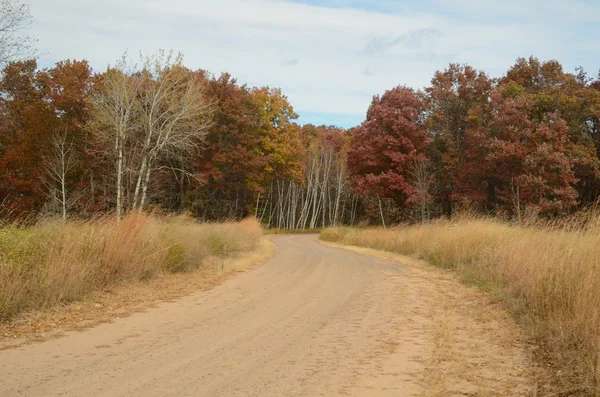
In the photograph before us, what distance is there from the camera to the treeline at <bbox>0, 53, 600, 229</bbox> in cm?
2819

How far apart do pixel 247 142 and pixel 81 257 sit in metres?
32.8

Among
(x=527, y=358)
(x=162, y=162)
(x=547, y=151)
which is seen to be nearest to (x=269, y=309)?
(x=527, y=358)

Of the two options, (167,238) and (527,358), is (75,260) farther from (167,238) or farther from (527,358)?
(527,358)

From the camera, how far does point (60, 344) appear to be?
701cm

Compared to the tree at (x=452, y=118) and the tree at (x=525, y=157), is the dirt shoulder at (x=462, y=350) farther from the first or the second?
the tree at (x=452, y=118)

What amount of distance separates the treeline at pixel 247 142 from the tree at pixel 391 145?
3.8 inches

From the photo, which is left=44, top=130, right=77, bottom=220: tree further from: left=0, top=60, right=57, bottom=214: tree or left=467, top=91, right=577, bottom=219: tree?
left=467, top=91, right=577, bottom=219: tree

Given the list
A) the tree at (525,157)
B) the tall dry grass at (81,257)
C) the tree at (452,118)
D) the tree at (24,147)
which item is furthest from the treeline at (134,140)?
the tree at (525,157)

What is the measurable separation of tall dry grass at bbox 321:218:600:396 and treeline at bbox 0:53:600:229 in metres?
13.9

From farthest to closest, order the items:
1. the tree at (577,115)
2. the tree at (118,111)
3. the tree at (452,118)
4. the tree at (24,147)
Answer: the tree at (452,118) → the tree at (24,147) → the tree at (577,115) → the tree at (118,111)

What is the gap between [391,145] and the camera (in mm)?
33875

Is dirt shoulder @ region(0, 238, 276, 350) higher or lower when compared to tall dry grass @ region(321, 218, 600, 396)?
lower

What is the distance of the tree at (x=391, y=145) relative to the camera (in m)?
33.4

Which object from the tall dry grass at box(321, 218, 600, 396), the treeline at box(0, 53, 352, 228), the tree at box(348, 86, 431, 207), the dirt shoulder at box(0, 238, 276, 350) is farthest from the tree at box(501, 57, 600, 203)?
the dirt shoulder at box(0, 238, 276, 350)
